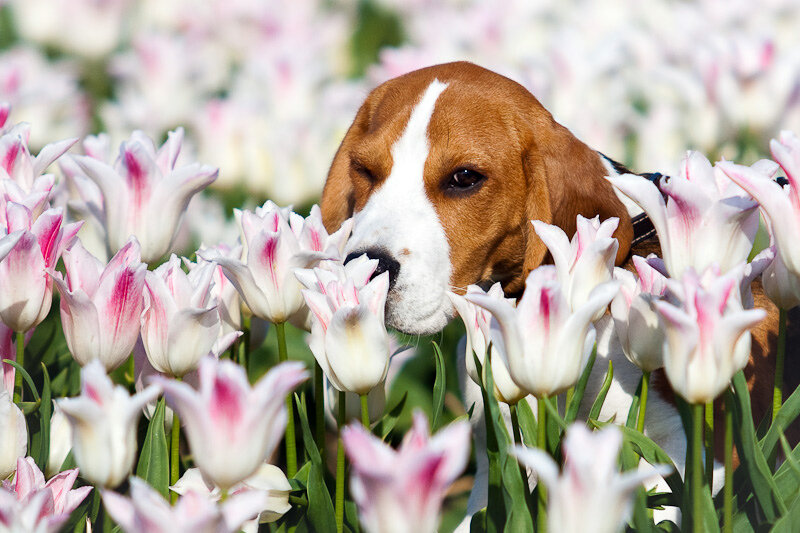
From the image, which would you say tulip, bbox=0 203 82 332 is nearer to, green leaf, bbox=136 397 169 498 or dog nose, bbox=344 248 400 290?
green leaf, bbox=136 397 169 498

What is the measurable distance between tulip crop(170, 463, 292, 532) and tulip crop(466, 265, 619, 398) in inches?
19.2

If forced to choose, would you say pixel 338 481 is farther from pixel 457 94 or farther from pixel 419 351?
pixel 419 351

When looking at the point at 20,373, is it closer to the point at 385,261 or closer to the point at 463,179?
the point at 385,261

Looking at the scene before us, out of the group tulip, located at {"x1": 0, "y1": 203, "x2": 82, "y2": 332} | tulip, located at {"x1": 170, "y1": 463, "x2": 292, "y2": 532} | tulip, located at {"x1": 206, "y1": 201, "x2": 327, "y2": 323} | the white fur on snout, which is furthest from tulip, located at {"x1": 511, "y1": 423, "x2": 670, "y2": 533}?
the white fur on snout

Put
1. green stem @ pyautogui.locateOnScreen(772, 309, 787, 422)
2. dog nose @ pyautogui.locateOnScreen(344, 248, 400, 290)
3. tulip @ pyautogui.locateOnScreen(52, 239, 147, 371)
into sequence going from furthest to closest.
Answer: dog nose @ pyautogui.locateOnScreen(344, 248, 400, 290)
green stem @ pyautogui.locateOnScreen(772, 309, 787, 422)
tulip @ pyautogui.locateOnScreen(52, 239, 147, 371)

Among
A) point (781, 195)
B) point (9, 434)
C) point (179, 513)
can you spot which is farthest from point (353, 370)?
point (781, 195)

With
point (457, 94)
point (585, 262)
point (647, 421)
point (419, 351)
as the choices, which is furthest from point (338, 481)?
point (419, 351)

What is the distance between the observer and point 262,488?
173cm

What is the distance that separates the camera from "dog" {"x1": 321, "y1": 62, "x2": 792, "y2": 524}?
8.97ft

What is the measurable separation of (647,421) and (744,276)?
40.4 inches

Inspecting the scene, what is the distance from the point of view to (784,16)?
5.91 m

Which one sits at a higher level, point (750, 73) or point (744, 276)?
point (744, 276)

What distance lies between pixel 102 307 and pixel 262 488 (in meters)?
0.40

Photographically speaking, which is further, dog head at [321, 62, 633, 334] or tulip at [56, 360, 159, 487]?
dog head at [321, 62, 633, 334]
